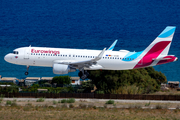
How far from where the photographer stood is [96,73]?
59906 mm

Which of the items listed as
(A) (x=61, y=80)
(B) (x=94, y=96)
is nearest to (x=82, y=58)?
A: (B) (x=94, y=96)

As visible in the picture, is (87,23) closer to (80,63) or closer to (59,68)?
(80,63)

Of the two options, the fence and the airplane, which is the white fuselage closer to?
the airplane

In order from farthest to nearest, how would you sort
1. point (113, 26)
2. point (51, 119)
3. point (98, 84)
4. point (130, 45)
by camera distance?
point (113, 26), point (130, 45), point (98, 84), point (51, 119)

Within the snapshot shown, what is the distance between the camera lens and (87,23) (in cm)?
16662

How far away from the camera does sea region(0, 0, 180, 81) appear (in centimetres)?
15075

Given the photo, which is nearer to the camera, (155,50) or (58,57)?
(58,57)

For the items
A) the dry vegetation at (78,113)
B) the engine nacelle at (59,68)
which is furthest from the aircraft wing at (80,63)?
the dry vegetation at (78,113)

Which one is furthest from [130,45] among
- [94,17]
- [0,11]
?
[0,11]

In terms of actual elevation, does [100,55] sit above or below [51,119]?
above

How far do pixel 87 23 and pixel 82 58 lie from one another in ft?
398

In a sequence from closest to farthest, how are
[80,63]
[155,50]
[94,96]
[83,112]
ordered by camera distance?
1. [83,112]
2. [80,63]
3. [155,50]
4. [94,96]

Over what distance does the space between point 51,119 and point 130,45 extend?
122 m

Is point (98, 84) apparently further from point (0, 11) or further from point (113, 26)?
point (0, 11)
